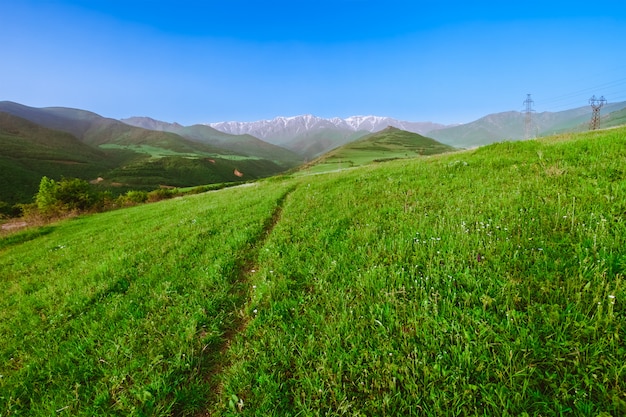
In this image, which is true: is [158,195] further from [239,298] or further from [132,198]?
[239,298]

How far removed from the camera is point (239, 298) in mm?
5754

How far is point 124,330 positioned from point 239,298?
2.19 metres

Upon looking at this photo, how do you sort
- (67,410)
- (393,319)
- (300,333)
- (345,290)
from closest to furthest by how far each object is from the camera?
(67,410) < (393,319) < (300,333) < (345,290)

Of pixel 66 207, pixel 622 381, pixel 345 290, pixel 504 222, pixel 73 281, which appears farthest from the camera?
pixel 66 207

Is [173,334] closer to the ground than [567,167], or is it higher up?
closer to the ground

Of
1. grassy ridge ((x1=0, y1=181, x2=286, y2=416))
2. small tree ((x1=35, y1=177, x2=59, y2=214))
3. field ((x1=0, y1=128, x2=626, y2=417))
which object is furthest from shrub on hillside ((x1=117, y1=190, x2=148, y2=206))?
field ((x1=0, y1=128, x2=626, y2=417))

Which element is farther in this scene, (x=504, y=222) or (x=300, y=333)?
(x=504, y=222)

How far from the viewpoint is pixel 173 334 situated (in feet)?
15.4

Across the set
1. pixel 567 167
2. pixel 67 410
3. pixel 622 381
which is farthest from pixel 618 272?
pixel 67 410

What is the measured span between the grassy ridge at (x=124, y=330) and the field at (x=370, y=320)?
0.11 ft

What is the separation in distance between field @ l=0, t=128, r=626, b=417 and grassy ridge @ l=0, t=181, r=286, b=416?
34mm

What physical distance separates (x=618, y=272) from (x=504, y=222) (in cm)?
215

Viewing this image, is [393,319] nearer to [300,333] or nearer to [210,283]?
[300,333]

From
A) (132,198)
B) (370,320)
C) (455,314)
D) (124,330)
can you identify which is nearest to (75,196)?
(132,198)
